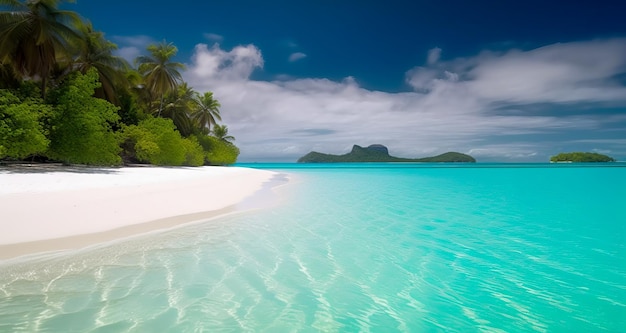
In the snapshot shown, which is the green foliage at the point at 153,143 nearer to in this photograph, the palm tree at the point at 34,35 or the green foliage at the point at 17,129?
the palm tree at the point at 34,35

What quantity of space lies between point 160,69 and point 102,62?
414 inches

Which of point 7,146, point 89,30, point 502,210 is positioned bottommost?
point 502,210

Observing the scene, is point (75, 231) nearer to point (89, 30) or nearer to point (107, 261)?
point (107, 261)

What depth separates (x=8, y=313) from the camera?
3.77m

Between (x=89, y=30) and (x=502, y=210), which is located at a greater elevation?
(x=89, y=30)

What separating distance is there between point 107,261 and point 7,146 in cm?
1584

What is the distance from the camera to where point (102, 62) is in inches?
1072

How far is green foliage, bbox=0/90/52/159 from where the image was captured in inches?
631

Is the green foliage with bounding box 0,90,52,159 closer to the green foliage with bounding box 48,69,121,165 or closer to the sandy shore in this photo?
the green foliage with bounding box 48,69,121,165

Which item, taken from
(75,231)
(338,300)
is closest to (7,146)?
(75,231)

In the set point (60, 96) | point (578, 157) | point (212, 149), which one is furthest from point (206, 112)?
point (578, 157)

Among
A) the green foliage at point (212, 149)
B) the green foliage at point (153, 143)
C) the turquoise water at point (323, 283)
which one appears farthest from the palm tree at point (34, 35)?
the green foliage at point (212, 149)

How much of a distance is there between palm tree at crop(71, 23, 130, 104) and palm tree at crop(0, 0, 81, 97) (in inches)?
209

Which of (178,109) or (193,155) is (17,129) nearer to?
(193,155)
